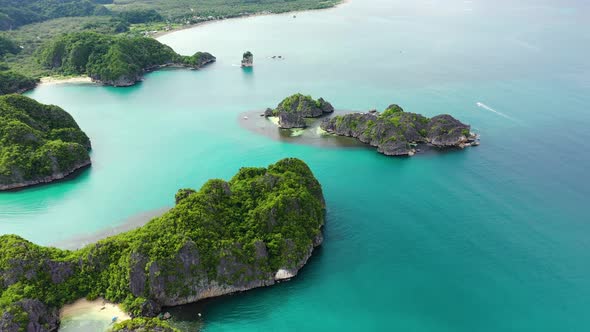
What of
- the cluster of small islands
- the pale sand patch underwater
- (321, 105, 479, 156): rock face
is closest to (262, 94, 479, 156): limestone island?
(321, 105, 479, 156): rock face

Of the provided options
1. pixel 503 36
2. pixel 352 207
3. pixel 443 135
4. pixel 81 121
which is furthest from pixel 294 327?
pixel 503 36

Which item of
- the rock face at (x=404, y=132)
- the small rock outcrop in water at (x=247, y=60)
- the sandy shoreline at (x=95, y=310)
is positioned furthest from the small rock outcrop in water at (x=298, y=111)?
the sandy shoreline at (x=95, y=310)

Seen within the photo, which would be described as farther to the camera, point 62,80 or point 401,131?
point 62,80

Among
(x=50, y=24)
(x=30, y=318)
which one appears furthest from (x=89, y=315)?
(x=50, y=24)

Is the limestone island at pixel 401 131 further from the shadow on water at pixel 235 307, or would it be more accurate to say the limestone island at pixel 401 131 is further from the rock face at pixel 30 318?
the rock face at pixel 30 318

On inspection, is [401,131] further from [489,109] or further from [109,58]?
[109,58]

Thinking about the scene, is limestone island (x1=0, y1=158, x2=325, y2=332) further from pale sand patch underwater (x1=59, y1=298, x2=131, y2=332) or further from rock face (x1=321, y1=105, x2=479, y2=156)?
rock face (x1=321, y1=105, x2=479, y2=156)
